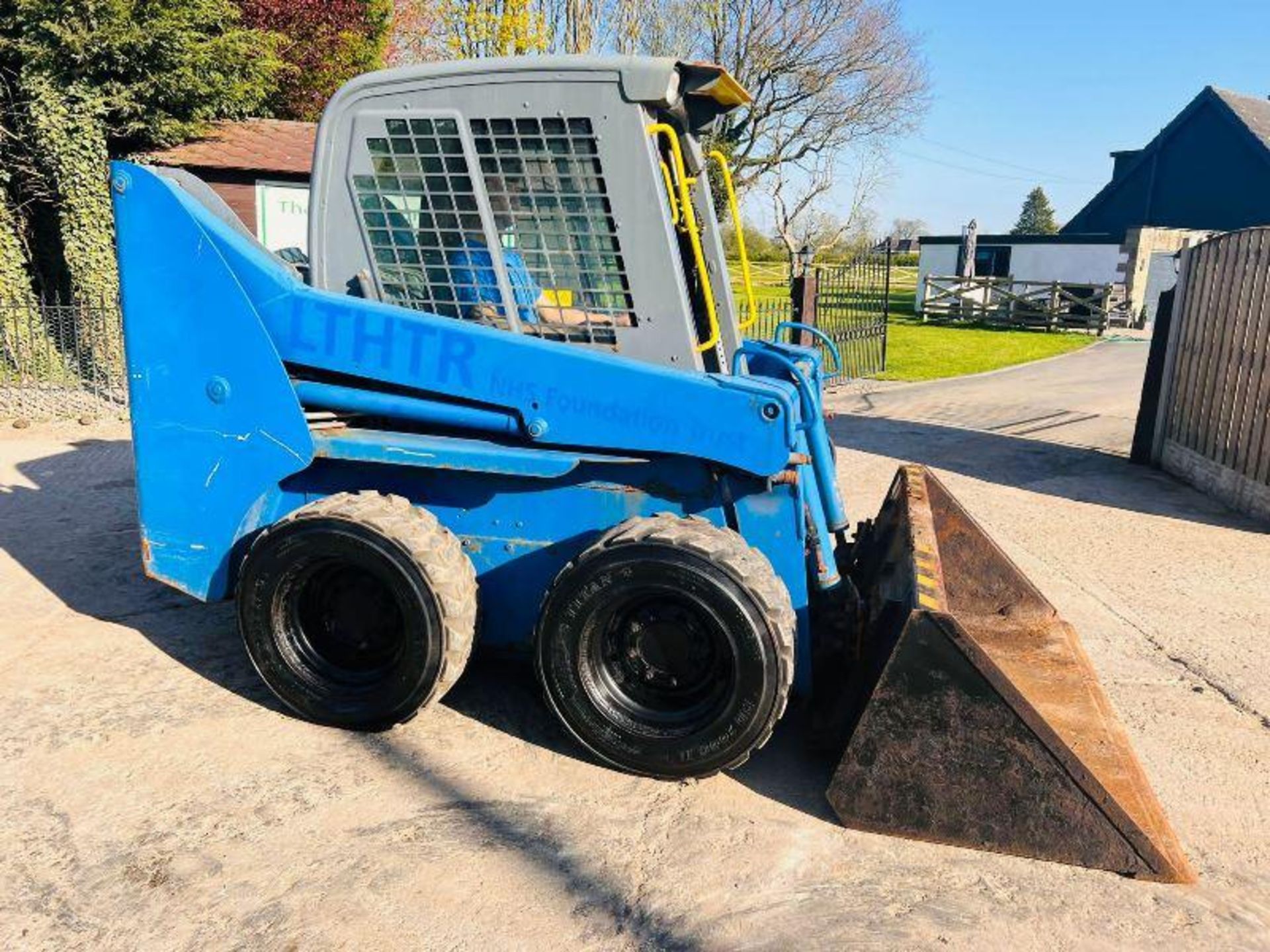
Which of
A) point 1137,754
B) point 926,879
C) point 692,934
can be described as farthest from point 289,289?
point 1137,754

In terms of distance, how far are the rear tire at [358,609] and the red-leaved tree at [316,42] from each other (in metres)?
16.2

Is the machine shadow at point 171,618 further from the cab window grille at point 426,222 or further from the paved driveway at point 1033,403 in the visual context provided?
the paved driveway at point 1033,403

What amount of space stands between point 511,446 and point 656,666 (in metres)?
1.03

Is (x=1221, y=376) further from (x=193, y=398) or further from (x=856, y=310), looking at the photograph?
(x=193, y=398)

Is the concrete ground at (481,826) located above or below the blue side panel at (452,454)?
below

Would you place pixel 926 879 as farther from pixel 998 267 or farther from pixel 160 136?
pixel 998 267

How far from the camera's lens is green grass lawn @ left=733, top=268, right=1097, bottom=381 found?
17.7 meters

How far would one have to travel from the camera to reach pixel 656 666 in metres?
3.83

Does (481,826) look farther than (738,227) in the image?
No

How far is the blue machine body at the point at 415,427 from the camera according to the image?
12.5ft

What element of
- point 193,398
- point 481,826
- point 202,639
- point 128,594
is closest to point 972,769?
point 481,826

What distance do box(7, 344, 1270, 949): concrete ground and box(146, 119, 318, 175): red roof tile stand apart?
976 cm

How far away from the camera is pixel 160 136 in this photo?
13289 millimetres

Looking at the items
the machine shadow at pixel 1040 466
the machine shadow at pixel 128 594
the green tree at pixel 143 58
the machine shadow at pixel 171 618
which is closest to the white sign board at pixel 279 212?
the green tree at pixel 143 58
